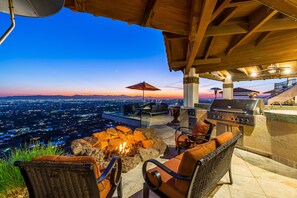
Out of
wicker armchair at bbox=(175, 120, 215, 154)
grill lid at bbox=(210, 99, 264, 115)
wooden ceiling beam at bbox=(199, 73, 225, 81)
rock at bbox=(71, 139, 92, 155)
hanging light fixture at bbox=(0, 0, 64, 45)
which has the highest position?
wooden ceiling beam at bbox=(199, 73, 225, 81)

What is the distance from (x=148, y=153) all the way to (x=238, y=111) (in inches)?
102

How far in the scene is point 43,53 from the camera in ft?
51.6

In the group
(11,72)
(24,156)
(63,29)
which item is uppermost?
(63,29)

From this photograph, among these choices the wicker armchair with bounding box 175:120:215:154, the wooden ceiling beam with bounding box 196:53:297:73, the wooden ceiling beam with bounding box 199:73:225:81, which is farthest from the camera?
the wooden ceiling beam with bounding box 199:73:225:81

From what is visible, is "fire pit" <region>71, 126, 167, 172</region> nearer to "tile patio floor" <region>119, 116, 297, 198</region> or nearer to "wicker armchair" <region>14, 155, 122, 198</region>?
"tile patio floor" <region>119, 116, 297, 198</region>

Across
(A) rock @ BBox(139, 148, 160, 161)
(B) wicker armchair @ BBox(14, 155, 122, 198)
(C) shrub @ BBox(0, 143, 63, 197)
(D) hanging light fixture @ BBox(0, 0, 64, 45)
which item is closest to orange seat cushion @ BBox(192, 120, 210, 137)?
(A) rock @ BBox(139, 148, 160, 161)

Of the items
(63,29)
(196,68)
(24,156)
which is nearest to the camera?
(24,156)

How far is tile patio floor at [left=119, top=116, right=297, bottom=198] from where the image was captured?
205 centimetres

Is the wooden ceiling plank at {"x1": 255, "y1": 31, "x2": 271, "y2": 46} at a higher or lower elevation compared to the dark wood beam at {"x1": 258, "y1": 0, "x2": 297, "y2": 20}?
higher

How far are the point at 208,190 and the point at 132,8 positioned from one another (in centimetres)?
266

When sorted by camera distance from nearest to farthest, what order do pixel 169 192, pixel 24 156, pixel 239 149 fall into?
pixel 169 192
pixel 24 156
pixel 239 149

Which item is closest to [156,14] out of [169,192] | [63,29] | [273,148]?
[169,192]

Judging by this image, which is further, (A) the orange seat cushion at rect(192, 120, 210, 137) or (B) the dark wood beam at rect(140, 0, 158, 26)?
(A) the orange seat cushion at rect(192, 120, 210, 137)

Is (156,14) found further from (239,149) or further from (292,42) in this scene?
(292,42)
